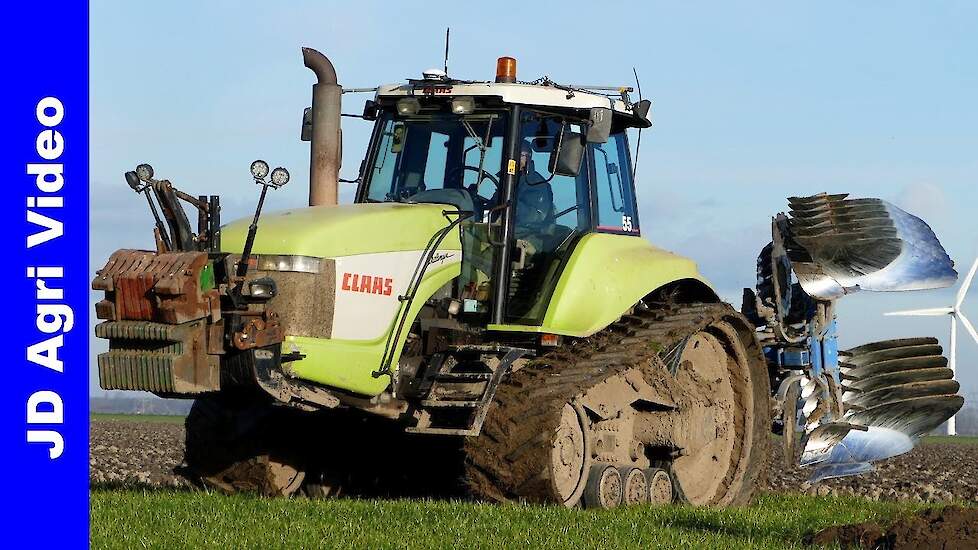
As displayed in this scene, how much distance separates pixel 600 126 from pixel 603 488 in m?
2.96

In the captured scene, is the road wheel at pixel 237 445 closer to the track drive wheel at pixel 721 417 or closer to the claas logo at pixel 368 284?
the claas logo at pixel 368 284

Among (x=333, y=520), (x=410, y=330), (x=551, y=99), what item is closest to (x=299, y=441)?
(x=410, y=330)

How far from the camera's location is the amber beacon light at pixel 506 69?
13375 millimetres

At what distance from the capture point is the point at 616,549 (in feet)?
32.4

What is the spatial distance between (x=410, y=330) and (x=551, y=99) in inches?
92.2

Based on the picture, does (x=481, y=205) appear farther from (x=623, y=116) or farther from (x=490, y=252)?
(x=623, y=116)

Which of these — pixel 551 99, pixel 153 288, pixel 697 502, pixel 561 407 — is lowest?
pixel 697 502

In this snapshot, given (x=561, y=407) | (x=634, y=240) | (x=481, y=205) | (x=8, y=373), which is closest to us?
(x=8, y=373)

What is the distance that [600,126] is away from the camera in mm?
12930

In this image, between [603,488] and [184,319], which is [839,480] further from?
[184,319]

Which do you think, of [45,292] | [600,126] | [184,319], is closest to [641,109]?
[600,126]

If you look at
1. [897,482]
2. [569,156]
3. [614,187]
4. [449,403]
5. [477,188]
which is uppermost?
[569,156]

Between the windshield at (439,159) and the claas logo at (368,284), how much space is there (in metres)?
1.34

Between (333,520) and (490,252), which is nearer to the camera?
(333,520)
